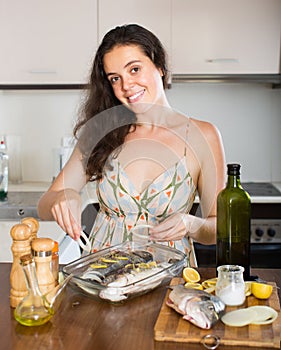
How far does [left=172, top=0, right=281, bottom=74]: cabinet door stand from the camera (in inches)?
113

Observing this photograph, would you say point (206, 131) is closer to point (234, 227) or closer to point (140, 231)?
point (140, 231)

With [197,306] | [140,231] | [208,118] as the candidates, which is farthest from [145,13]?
[197,306]

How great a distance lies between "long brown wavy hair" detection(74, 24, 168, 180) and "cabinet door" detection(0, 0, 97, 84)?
995mm

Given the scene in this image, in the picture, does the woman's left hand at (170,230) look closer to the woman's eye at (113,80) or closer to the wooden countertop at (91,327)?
the wooden countertop at (91,327)

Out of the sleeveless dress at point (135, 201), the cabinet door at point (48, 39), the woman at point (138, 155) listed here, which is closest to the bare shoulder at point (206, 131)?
the woman at point (138, 155)

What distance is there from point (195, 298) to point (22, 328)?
34cm

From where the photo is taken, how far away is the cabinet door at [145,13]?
2.88m

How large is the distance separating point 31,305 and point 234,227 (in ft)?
1.61

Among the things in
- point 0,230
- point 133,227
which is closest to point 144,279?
point 133,227

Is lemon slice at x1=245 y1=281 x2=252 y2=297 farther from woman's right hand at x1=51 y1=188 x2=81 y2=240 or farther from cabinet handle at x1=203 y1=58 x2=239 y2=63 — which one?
cabinet handle at x1=203 y1=58 x2=239 y2=63

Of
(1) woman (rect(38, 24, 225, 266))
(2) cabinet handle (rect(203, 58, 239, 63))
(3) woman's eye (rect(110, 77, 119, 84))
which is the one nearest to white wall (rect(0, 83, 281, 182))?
(2) cabinet handle (rect(203, 58, 239, 63))

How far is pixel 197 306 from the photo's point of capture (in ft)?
3.69

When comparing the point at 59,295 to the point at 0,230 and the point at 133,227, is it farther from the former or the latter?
the point at 0,230

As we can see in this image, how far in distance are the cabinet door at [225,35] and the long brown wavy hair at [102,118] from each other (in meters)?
1.01
